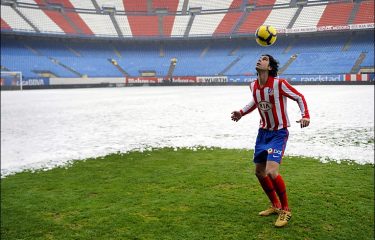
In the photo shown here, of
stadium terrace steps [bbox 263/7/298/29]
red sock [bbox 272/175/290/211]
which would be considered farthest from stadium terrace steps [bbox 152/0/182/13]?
red sock [bbox 272/175/290/211]

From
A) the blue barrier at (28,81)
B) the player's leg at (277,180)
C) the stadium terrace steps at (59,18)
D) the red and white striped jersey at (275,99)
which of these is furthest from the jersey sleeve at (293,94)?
the blue barrier at (28,81)

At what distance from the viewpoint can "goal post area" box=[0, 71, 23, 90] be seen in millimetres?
39906

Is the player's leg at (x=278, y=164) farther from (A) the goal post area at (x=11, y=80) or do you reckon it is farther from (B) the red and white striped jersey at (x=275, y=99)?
(A) the goal post area at (x=11, y=80)

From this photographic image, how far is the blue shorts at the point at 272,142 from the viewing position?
3.14 metres

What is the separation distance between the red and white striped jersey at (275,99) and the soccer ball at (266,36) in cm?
92

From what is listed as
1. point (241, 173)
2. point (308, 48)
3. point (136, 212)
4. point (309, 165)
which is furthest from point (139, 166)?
point (308, 48)

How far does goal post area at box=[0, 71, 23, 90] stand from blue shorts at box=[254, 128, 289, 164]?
41965 millimetres

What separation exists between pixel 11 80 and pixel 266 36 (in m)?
44.3

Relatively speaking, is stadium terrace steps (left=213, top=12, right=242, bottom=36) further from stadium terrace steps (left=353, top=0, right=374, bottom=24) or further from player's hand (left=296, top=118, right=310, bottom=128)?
player's hand (left=296, top=118, right=310, bottom=128)

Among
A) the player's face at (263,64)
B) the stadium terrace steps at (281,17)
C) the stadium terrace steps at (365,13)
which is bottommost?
the player's face at (263,64)

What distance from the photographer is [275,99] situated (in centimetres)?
268

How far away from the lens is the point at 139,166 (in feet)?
25.3

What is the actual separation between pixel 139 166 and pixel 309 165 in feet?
11.5

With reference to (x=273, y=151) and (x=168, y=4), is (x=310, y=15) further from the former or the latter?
(x=273, y=151)
